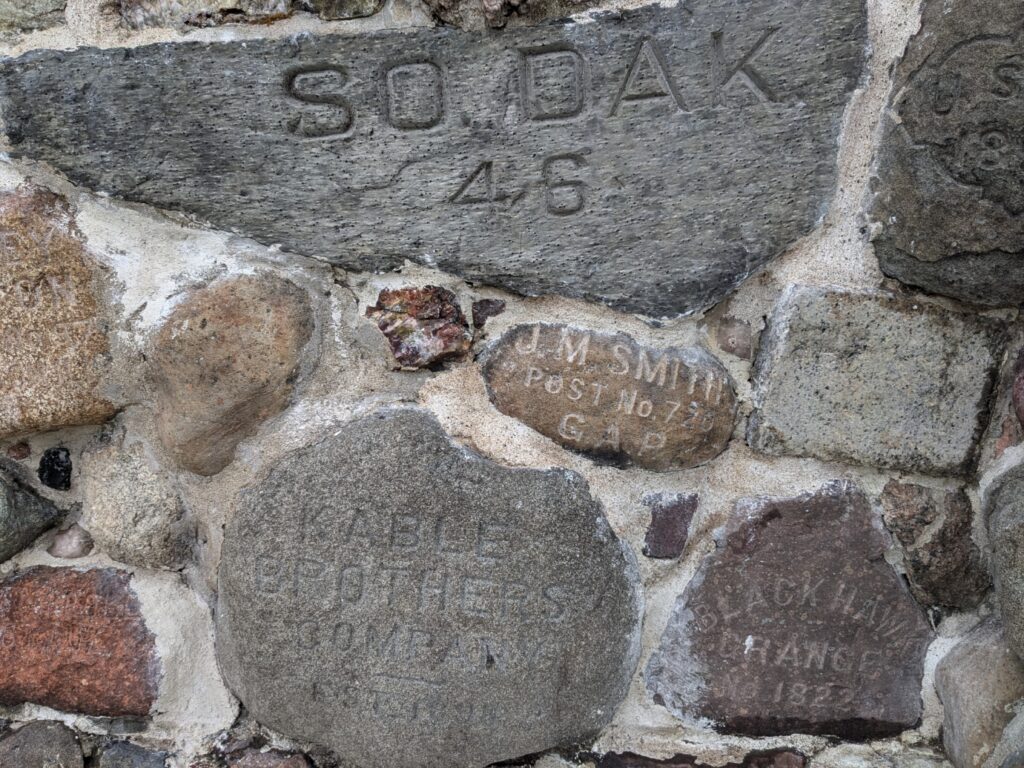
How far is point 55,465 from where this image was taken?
1147 millimetres

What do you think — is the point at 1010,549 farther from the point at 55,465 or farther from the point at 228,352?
the point at 55,465

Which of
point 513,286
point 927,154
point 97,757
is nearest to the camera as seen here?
point 927,154

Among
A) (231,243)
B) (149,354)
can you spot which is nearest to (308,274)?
Result: (231,243)

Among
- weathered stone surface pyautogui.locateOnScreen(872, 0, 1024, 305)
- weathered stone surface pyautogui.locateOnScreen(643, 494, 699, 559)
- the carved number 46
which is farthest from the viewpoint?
weathered stone surface pyautogui.locateOnScreen(643, 494, 699, 559)

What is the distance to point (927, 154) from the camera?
944 millimetres

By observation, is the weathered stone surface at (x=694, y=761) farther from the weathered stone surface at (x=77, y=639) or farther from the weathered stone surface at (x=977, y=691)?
the weathered stone surface at (x=77, y=639)

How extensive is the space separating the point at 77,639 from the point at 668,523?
75 centimetres

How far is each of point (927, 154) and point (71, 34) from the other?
3.00ft

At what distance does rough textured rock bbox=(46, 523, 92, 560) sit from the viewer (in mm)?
1166

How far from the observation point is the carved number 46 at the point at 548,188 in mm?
1006

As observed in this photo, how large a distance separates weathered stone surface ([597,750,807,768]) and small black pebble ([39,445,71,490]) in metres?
0.76

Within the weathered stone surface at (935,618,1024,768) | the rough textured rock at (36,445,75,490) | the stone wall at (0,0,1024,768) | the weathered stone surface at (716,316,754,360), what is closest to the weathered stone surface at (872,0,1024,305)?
the stone wall at (0,0,1024,768)

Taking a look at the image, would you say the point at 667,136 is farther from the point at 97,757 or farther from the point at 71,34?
the point at 97,757

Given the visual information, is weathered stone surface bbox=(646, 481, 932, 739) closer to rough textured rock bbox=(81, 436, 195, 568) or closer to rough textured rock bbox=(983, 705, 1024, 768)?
rough textured rock bbox=(983, 705, 1024, 768)
